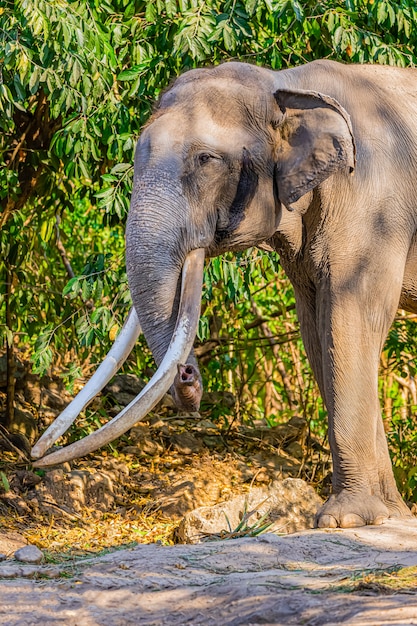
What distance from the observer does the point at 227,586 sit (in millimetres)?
4582

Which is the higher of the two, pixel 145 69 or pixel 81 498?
pixel 145 69

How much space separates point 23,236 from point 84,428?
5.24 feet

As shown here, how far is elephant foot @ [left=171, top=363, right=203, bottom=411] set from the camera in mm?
5430

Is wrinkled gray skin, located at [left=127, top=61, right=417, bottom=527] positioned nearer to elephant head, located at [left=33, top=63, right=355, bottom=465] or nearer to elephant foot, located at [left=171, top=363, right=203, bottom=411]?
elephant head, located at [left=33, top=63, right=355, bottom=465]

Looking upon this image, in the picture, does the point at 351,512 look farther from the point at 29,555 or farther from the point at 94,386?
the point at 29,555

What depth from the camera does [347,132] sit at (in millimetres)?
6098

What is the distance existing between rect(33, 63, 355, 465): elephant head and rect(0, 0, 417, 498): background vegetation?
89 centimetres

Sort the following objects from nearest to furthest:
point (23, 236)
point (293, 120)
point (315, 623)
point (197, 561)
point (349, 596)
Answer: point (315, 623)
point (349, 596)
point (197, 561)
point (293, 120)
point (23, 236)

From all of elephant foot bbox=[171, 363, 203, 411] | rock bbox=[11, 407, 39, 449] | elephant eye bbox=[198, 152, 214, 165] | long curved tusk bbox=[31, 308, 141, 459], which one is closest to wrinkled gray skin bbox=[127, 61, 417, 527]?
elephant eye bbox=[198, 152, 214, 165]

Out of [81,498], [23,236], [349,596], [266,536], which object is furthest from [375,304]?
[23,236]

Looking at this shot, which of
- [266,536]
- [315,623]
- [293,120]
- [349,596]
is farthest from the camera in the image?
[293,120]

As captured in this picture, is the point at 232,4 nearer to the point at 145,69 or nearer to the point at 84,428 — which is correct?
the point at 145,69

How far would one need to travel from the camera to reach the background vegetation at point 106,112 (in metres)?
6.91

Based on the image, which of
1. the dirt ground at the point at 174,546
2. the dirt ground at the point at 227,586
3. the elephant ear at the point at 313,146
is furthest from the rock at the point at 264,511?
the elephant ear at the point at 313,146
